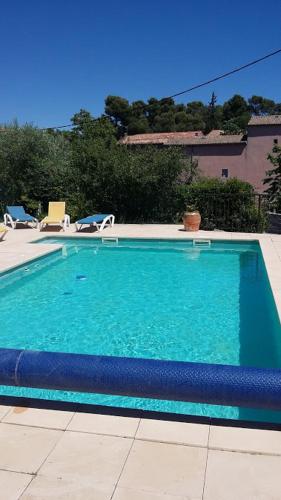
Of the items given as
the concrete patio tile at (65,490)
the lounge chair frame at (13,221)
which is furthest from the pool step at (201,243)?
the concrete patio tile at (65,490)

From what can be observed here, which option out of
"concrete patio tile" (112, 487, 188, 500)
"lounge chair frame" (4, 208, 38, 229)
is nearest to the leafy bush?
"lounge chair frame" (4, 208, 38, 229)

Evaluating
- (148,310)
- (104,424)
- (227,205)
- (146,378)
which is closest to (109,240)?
(227,205)

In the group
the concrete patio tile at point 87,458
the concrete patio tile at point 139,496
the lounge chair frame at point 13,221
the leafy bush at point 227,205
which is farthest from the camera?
the lounge chair frame at point 13,221

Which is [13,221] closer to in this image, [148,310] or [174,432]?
[148,310]

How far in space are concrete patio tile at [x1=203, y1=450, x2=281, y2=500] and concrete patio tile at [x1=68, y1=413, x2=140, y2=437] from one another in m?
0.59

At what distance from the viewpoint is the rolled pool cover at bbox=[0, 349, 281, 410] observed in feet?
8.99

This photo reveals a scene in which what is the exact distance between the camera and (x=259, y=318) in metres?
6.61

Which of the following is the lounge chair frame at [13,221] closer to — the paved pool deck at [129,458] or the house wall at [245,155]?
the paved pool deck at [129,458]

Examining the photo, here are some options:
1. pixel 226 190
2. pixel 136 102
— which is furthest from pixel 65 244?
→ pixel 136 102

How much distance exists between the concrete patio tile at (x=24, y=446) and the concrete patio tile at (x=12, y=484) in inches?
1.7

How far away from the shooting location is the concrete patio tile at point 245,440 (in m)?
2.67

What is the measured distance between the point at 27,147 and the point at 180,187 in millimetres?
6906

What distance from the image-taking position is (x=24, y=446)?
2738mm

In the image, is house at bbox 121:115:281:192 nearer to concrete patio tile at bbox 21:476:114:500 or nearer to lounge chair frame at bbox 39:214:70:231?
lounge chair frame at bbox 39:214:70:231
